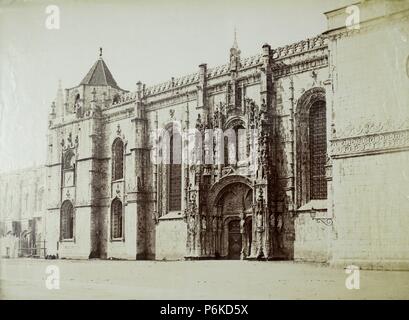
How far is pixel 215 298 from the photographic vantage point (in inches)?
422

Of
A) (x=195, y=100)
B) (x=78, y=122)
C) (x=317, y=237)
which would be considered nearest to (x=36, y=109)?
(x=195, y=100)

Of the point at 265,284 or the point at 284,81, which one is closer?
the point at 265,284

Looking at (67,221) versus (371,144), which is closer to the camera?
(371,144)

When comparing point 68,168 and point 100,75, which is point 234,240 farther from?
point 68,168

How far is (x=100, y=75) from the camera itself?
48.3 feet

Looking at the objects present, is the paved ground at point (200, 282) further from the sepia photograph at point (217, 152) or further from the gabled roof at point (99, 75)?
the gabled roof at point (99, 75)

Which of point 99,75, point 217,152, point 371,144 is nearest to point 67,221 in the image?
point 99,75

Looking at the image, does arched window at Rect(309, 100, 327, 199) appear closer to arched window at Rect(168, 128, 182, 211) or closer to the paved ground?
the paved ground

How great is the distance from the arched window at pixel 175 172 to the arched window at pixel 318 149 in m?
3.28

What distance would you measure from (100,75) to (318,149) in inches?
222

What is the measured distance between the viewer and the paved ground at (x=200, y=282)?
10367 millimetres

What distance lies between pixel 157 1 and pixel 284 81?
12.5 feet

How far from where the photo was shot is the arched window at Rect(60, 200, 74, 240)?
1736 centimetres

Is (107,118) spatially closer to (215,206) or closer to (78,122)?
(78,122)
